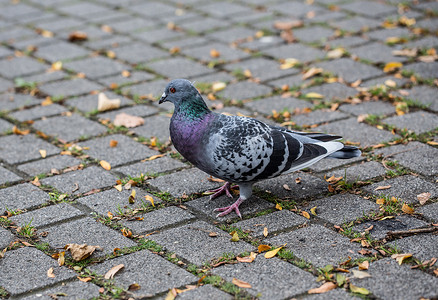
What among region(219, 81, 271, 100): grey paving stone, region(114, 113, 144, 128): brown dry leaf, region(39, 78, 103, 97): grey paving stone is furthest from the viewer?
region(39, 78, 103, 97): grey paving stone

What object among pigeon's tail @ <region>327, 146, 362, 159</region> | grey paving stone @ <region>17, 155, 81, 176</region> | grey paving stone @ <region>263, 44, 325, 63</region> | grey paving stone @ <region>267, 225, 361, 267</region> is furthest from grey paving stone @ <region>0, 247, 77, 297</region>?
grey paving stone @ <region>263, 44, 325, 63</region>

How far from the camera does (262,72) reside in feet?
20.0

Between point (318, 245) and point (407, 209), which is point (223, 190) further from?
point (407, 209)

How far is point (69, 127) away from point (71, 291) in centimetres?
223

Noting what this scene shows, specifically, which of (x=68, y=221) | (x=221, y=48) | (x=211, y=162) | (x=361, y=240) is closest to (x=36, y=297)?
(x=68, y=221)

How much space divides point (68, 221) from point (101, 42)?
3.52 m

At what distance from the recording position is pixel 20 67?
6.39 meters

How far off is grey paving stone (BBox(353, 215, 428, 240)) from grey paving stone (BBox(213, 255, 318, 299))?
57cm

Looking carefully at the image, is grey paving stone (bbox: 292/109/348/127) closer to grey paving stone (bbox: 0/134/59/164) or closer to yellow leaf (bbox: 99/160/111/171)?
yellow leaf (bbox: 99/160/111/171)

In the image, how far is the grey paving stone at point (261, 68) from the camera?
19.8 ft

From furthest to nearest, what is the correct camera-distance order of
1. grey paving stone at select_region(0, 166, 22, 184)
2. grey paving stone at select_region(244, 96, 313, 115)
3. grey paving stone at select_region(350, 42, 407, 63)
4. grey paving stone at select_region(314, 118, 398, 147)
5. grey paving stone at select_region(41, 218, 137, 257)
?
1. grey paving stone at select_region(350, 42, 407, 63)
2. grey paving stone at select_region(244, 96, 313, 115)
3. grey paving stone at select_region(314, 118, 398, 147)
4. grey paving stone at select_region(0, 166, 22, 184)
5. grey paving stone at select_region(41, 218, 137, 257)

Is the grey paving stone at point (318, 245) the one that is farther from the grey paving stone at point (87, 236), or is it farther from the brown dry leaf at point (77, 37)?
the brown dry leaf at point (77, 37)

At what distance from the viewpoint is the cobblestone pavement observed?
10.8 feet

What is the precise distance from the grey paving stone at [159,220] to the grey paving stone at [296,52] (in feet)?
9.42
